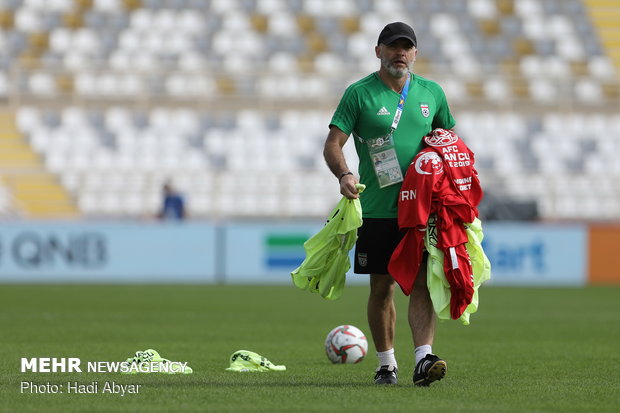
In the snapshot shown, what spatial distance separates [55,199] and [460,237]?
1917 centimetres

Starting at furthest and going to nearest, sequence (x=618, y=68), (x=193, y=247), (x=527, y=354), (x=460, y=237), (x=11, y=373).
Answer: (x=618, y=68) < (x=193, y=247) < (x=527, y=354) < (x=11, y=373) < (x=460, y=237)

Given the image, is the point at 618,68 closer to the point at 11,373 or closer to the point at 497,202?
the point at 497,202

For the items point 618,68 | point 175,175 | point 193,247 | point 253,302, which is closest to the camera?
point 253,302

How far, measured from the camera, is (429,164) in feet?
24.3

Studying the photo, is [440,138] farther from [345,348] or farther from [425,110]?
[345,348]

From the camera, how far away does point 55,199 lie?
83.8 feet

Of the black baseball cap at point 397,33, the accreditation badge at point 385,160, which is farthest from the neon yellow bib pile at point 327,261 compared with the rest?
the black baseball cap at point 397,33

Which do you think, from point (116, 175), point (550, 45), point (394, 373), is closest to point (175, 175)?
point (116, 175)

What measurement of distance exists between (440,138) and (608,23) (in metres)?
27.7

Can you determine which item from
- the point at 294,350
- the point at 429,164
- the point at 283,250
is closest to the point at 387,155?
the point at 429,164

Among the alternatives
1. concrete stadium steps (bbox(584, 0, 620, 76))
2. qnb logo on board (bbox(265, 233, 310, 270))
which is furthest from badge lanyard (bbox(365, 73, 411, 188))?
concrete stadium steps (bbox(584, 0, 620, 76))

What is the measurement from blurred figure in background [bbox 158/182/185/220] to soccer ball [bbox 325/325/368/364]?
15367mm

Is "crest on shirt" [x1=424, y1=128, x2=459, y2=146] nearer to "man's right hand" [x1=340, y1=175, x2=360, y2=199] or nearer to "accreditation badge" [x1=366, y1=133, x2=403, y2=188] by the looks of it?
"accreditation badge" [x1=366, y1=133, x2=403, y2=188]

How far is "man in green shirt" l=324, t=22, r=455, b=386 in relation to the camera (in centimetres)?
749
